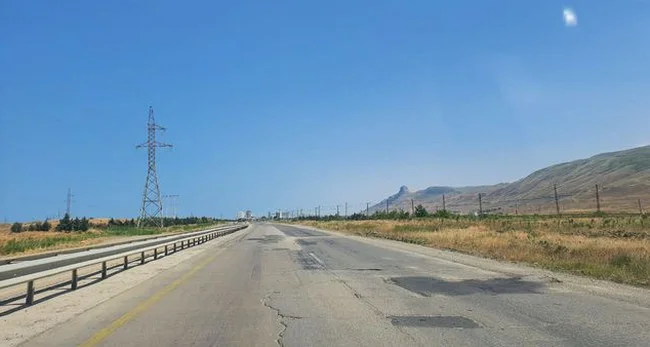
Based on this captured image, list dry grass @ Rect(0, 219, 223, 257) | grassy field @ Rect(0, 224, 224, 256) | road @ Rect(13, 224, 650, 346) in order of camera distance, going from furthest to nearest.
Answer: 1. grassy field @ Rect(0, 224, 224, 256)
2. dry grass @ Rect(0, 219, 223, 257)
3. road @ Rect(13, 224, 650, 346)

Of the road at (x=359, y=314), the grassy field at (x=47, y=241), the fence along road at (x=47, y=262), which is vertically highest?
the grassy field at (x=47, y=241)

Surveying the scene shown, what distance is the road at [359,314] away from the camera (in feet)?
25.9

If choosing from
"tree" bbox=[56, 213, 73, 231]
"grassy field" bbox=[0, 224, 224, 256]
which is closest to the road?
"grassy field" bbox=[0, 224, 224, 256]

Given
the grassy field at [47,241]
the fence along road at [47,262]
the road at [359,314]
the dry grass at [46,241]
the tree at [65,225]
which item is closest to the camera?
the road at [359,314]

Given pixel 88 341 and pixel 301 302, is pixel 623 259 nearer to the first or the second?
pixel 301 302

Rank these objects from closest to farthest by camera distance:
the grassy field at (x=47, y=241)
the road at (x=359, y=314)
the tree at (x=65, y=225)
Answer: the road at (x=359, y=314)
the grassy field at (x=47, y=241)
the tree at (x=65, y=225)

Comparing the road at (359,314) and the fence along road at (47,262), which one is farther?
the fence along road at (47,262)

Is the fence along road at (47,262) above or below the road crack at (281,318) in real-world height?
above

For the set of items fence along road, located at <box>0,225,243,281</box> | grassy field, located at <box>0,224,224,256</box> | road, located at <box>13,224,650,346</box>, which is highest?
grassy field, located at <box>0,224,224,256</box>

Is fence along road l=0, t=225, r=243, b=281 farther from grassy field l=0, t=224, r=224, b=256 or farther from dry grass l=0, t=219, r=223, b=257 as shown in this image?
grassy field l=0, t=224, r=224, b=256

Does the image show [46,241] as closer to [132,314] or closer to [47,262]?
[47,262]

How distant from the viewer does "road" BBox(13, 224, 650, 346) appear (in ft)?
25.9

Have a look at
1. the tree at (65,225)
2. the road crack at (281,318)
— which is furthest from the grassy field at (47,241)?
the road crack at (281,318)

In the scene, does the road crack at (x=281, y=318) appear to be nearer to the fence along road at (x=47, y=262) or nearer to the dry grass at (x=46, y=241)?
the fence along road at (x=47, y=262)
